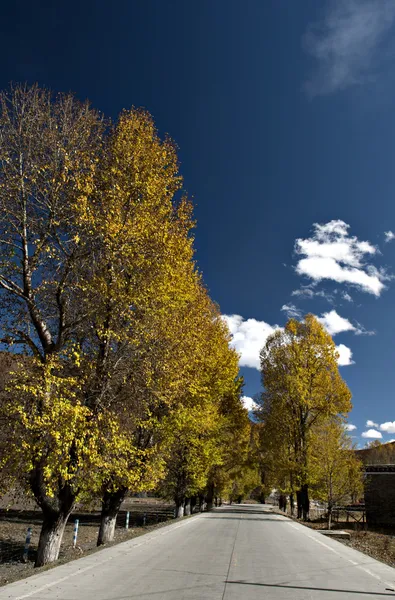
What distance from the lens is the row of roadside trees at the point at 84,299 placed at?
8484mm

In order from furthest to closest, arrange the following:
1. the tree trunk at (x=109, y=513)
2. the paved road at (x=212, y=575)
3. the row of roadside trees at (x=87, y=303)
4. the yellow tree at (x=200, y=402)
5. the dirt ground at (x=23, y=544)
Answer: the tree trunk at (x=109, y=513) → the yellow tree at (x=200, y=402) → the dirt ground at (x=23, y=544) → the row of roadside trees at (x=87, y=303) → the paved road at (x=212, y=575)

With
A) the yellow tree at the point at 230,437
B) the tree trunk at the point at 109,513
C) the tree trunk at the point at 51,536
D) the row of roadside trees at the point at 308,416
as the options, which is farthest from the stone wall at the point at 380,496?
the tree trunk at the point at 51,536

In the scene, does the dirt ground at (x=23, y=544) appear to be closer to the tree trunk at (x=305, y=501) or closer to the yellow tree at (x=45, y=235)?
the yellow tree at (x=45, y=235)

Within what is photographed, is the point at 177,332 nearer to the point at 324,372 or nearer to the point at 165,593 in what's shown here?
the point at 165,593

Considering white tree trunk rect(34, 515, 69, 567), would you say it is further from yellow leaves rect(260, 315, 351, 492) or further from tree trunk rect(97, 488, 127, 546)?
yellow leaves rect(260, 315, 351, 492)

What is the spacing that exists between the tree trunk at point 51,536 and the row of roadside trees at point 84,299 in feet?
0.07

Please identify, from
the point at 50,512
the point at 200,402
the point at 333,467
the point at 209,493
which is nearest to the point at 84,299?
the point at 50,512

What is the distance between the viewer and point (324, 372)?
1089 inches

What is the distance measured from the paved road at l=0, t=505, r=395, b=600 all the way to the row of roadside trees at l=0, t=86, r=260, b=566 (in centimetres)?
164

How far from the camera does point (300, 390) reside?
27.0 metres

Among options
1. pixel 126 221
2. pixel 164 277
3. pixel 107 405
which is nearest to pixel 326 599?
pixel 107 405

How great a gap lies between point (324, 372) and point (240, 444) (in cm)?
1106

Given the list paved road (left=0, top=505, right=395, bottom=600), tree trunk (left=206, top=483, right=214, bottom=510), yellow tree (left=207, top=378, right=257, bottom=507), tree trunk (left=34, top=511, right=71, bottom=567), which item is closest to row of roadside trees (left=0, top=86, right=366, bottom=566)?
tree trunk (left=34, top=511, right=71, bottom=567)

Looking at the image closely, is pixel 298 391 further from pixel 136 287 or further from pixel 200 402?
pixel 136 287
